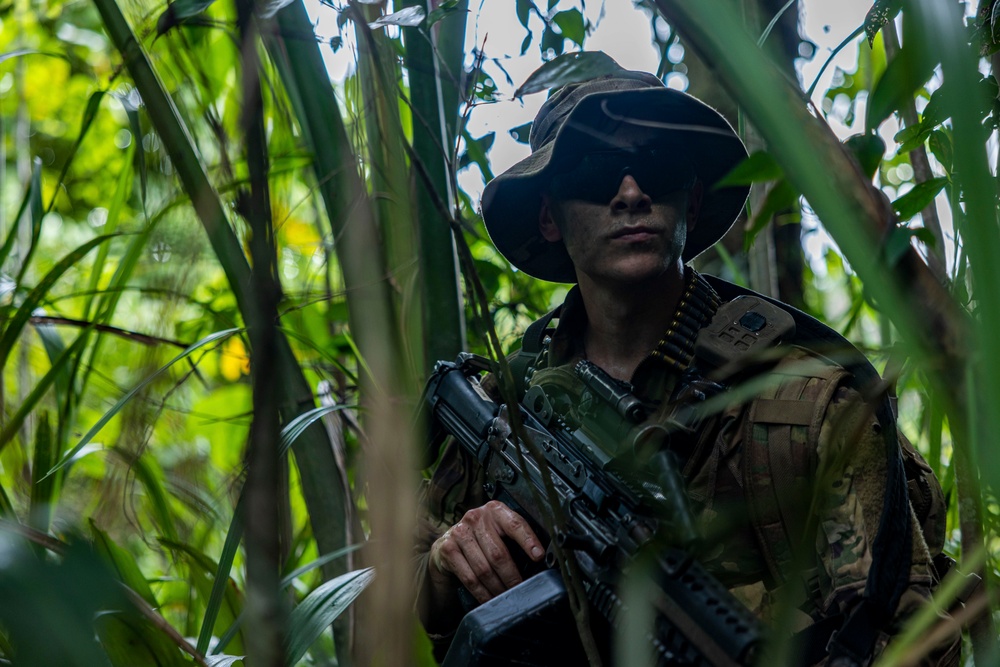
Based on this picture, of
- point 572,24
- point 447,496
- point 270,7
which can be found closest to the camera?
point 270,7

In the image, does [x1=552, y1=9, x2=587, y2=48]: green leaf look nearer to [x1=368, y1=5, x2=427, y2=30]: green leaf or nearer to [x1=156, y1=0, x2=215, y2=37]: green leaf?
[x1=368, y1=5, x2=427, y2=30]: green leaf

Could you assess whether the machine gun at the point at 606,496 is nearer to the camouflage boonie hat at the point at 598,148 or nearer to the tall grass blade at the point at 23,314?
the camouflage boonie hat at the point at 598,148

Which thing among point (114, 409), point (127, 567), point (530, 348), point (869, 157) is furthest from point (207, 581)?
point (869, 157)

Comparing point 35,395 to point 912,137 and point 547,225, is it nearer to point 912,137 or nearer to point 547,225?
point 547,225

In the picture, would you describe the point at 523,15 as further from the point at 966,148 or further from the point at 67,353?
the point at 966,148

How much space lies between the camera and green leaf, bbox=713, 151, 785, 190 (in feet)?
1.55

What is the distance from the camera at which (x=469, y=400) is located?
1370 millimetres

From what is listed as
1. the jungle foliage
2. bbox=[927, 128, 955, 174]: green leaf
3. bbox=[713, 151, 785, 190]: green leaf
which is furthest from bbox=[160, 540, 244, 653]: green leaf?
bbox=[927, 128, 955, 174]: green leaf

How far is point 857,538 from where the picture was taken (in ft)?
3.68

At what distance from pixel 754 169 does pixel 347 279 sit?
0.68 metres

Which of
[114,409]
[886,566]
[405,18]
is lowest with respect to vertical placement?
[886,566]

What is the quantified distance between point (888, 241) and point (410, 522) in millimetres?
282

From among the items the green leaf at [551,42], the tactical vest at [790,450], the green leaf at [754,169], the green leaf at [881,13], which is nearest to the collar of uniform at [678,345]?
the tactical vest at [790,450]

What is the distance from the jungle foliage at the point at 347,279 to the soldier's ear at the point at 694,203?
1.12 ft
